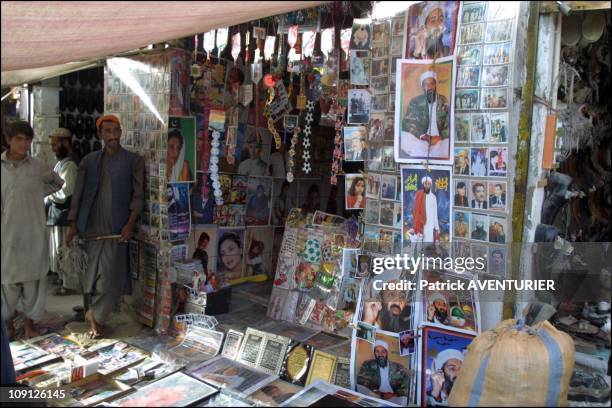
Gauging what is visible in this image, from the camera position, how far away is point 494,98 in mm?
2590

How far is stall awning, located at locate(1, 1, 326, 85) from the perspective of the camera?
2152 mm

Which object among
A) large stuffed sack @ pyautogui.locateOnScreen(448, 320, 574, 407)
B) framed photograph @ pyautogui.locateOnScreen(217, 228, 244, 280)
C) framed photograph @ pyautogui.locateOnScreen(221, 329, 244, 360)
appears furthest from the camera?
framed photograph @ pyautogui.locateOnScreen(217, 228, 244, 280)

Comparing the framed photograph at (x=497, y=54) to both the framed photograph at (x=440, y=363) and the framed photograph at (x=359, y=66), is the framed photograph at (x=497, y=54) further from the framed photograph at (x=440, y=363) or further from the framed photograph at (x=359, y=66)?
the framed photograph at (x=440, y=363)

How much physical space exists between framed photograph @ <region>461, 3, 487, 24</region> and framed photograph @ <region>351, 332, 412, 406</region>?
1754 mm

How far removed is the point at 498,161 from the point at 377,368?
4.31ft

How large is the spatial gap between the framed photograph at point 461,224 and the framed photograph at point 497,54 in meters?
0.79

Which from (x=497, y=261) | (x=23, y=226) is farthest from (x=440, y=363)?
(x=23, y=226)

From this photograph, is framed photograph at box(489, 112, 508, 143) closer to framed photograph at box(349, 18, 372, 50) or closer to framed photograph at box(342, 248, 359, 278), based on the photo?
framed photograph at box(349, 18, 372, 50)

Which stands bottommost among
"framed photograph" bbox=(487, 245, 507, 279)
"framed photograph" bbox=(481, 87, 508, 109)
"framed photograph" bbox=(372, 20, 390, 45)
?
"framed photograph" bbox=(487, 245, 507, 279)

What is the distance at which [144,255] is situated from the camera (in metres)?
4.14

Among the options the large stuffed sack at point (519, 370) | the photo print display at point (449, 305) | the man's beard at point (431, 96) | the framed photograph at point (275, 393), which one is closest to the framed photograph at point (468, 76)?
the man's beard at point (431, 96)

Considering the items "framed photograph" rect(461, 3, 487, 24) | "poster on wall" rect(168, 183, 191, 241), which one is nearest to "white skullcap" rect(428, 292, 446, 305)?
"framed photograph" rect(461, 3, 487, 24)

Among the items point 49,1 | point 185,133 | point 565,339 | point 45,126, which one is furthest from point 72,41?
point 45,126

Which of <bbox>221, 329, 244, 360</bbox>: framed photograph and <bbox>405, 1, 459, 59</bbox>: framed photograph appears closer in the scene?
<bbox>405, 1, 459, 59</bbox>: framed photograph
